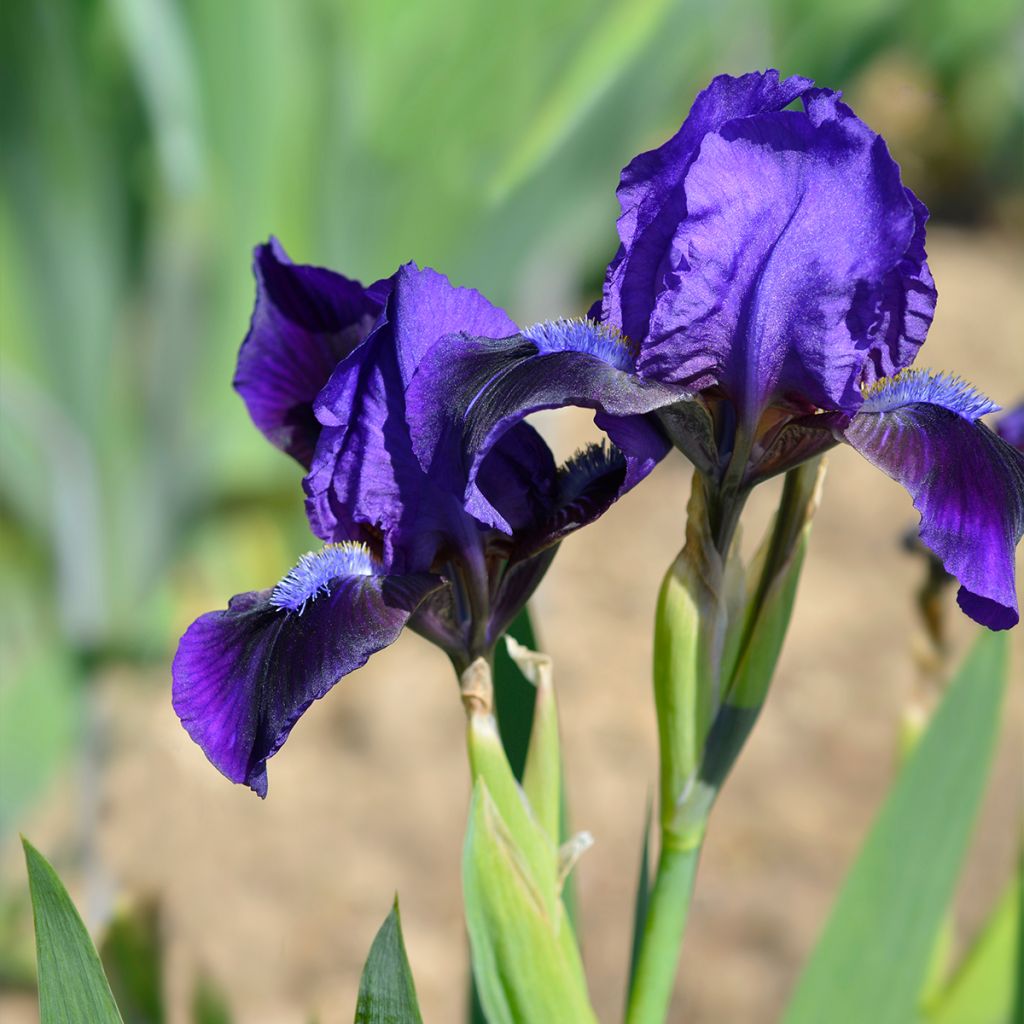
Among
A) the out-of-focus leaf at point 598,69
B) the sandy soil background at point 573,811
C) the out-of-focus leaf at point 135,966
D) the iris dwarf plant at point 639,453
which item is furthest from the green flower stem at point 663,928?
the out-of-focus leaf at point 598,69

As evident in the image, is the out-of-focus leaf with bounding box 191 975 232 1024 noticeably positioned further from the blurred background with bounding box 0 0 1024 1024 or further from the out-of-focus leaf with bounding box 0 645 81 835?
the out-of-focus leaf with bounding box 0 645 81 835

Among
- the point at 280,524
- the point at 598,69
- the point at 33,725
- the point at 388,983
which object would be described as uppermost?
the point at 598,69

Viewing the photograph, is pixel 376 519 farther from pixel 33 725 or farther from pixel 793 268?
pixel 33 725

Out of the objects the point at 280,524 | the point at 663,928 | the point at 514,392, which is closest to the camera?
the point at 514,392

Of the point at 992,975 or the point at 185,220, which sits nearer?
the point at 992,975

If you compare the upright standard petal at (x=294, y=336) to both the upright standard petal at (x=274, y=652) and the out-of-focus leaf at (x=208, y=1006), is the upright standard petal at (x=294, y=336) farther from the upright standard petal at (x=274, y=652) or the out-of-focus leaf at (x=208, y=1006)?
the out-of-focus leaf at (x=208, y=1006)

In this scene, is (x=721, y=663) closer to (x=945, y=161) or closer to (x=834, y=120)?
(x=834, y=120)

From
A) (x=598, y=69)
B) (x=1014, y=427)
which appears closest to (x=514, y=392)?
(x=1014, y=427)
